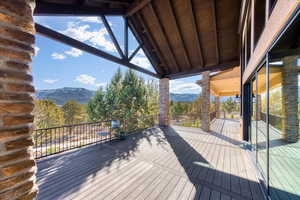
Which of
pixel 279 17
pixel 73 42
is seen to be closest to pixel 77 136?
pixel 73 42

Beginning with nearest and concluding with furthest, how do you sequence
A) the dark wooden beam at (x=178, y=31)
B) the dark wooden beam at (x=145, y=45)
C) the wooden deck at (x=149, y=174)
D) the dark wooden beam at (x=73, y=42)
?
the wooden deck at (x=149, y=174), the dark wooden beam at (x=73, y=42), the dark wooden beam at (x=178, y=31), the dark wooden beam at (x=145, y=45)

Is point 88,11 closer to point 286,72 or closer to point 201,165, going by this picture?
point 286,72

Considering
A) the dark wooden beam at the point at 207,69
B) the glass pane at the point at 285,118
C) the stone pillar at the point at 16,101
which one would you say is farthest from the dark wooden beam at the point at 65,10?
the dark wooden beam at the point at 207,69

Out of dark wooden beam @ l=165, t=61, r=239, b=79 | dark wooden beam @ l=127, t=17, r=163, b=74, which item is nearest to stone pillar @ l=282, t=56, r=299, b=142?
dark wooden beam @ l=165, t=61, r=239, b=79

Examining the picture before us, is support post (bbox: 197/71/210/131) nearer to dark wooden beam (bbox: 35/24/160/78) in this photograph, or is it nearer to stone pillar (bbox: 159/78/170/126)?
stone pillar (bbox: 159/78/170/126)

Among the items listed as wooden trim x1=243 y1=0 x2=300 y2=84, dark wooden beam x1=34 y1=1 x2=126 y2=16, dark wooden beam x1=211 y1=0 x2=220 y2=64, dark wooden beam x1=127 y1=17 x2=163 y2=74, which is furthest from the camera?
dark wooden beam x1=127 y1=17 x2=163 y2=74

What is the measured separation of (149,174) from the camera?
2.79 metres

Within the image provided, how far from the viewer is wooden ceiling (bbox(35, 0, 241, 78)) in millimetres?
3859

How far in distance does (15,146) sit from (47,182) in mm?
2468

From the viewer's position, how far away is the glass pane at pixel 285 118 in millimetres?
1552

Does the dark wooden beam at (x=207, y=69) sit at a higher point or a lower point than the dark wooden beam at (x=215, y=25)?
lower

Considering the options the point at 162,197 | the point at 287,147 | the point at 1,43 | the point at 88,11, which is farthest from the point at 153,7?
the point at 162,197

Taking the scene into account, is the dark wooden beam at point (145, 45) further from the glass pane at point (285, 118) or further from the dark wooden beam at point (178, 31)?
the glass pane at point (285, 118)

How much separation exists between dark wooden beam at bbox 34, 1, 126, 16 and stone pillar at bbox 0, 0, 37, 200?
9.63ft
